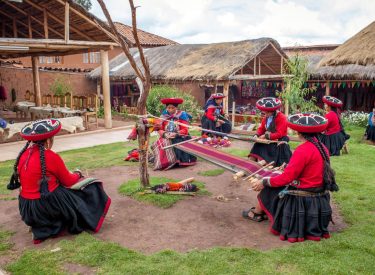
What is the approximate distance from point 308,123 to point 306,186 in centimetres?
67

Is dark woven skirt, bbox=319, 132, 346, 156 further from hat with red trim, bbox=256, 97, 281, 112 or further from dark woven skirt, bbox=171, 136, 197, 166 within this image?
dark woven skirt, bbox=171, 136, 197, 166

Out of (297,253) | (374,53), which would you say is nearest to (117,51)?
(374,53)

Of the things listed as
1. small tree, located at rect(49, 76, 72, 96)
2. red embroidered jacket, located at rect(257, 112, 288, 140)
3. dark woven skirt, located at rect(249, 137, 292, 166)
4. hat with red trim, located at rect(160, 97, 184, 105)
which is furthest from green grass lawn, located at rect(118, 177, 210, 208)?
small tree, located at rect(49, 76, 72, 96)

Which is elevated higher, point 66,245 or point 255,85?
point 255,85

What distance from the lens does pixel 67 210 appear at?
4.21 meters

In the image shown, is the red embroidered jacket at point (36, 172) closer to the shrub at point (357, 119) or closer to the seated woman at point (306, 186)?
the seated woman at point (306, 186)

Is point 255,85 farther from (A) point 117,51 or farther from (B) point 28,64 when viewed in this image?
(B) point 28,64

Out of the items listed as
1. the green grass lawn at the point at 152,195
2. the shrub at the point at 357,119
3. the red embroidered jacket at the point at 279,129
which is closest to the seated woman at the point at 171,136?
the green grass lawn at the point at 152,195

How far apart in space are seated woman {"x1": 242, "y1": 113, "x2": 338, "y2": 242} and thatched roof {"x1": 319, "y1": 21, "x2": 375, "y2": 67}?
4814 mm

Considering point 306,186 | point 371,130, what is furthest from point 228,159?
point 371,130

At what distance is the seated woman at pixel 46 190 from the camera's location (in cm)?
405

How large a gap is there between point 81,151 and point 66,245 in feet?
18.5

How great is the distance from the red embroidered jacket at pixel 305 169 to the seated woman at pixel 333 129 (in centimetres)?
398

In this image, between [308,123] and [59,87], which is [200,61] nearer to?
[59,87]
